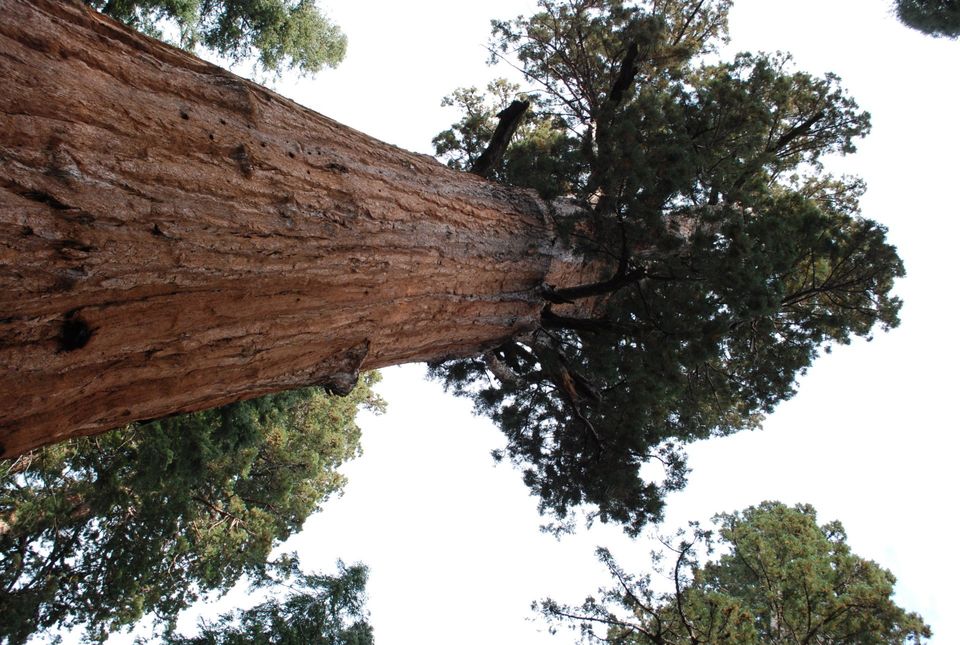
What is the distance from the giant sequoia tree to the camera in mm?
2752

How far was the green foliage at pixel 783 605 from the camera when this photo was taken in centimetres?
719

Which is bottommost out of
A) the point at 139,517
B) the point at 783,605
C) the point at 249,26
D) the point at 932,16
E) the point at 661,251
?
the point at 783,605

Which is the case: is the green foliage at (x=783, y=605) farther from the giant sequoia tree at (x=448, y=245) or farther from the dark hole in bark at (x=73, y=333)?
the dark hole in bark at (x=73, y=333)

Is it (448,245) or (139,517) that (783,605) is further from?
(139,517)

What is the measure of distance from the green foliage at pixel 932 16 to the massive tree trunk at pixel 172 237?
28.2 ft

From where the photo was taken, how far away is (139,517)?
11.4 meters

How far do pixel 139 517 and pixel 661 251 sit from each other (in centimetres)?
1045

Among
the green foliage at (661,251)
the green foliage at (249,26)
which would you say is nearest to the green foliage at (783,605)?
the green foliage at (661,251)

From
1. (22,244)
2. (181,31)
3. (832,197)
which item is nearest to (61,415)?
(22,244)

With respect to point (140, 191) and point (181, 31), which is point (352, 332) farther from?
point (181, 31)

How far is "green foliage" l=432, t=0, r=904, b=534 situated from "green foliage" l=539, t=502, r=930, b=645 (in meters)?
1.00

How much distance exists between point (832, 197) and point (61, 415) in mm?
10251

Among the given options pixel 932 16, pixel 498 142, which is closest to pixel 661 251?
pixel 498 142

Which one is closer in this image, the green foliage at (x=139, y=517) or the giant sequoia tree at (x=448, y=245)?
the giant sequoia tree at (x=448, y=245)
